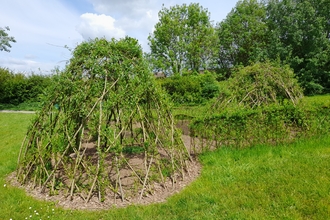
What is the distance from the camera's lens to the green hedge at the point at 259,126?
5656 millimetres

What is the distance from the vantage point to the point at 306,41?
21.2 metres

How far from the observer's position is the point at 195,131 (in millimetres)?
5750

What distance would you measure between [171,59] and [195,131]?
21.7 meters

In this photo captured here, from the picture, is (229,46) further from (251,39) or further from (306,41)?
(306,41)

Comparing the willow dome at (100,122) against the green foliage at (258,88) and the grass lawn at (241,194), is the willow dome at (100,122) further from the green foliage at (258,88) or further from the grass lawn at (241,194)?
the green foliage at (258,88)

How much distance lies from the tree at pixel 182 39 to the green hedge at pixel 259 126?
20.4 m

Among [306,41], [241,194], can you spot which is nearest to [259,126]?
[241,194]

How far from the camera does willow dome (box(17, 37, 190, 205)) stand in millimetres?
4020

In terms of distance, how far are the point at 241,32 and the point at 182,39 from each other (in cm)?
886

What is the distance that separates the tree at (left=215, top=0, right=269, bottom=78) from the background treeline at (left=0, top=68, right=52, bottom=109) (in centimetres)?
1945

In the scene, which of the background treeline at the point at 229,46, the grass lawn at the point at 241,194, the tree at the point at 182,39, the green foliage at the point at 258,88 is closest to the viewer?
the grass lawn at the point at 241,194

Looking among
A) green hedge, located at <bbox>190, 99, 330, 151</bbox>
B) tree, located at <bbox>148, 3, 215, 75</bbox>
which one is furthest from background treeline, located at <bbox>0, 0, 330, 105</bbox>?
green hedge, located at <bbox>190, 99, 330, 151</bbox>

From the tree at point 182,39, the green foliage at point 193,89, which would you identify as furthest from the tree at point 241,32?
the green foliage at point 193,89

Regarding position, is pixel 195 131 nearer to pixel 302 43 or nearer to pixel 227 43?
pixel 302 43
